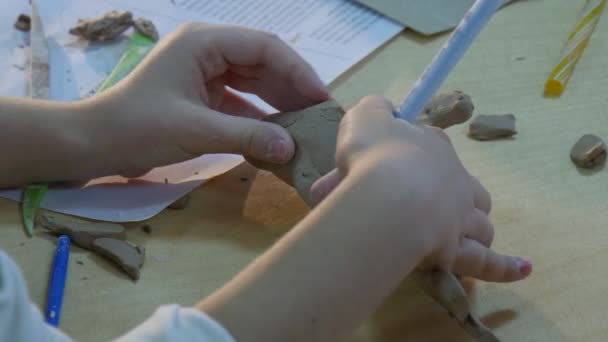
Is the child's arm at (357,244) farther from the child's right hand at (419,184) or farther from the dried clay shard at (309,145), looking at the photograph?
the dried clay shard at (309,145)

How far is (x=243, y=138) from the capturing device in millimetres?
629

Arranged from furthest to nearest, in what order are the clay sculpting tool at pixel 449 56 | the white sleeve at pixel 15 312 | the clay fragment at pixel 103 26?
the clay fragment at pixel 103 26, the clay sculpting tool at pixel 449 56, the white sleeve at pixel 15 312

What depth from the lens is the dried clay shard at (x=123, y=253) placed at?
58 centimetres

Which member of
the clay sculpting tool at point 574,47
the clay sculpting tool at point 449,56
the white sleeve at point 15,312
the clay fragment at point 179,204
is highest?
the clay sculpting tool at point 449,56

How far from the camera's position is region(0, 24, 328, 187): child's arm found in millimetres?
628

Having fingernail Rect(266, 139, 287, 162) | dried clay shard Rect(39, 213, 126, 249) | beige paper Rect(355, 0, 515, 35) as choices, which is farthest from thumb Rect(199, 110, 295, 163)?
beige paper Rect(355, 0, 515, 35)

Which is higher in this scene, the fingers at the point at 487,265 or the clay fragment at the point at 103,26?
the fingers at the point at 487,265

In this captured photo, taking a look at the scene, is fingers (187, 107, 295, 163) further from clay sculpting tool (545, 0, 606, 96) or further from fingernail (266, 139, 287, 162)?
clay sculpting tool (545, 0, 606, 96)

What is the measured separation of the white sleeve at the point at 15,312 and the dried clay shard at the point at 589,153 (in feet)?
1.68

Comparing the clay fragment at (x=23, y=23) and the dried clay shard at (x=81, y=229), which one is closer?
the dried clay shard at (x=81, y=229)

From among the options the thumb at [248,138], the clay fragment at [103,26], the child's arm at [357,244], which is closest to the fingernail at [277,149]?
the thumb at [248,138]

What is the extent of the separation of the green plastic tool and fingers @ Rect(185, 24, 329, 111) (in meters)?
0.16

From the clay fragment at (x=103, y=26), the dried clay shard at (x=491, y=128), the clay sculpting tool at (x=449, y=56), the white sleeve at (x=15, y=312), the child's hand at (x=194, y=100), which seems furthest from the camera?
the clay fragment at (x=103, y=26)

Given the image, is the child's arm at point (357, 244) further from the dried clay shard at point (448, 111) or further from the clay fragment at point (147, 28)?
the clay fragment at point (147, 28)
